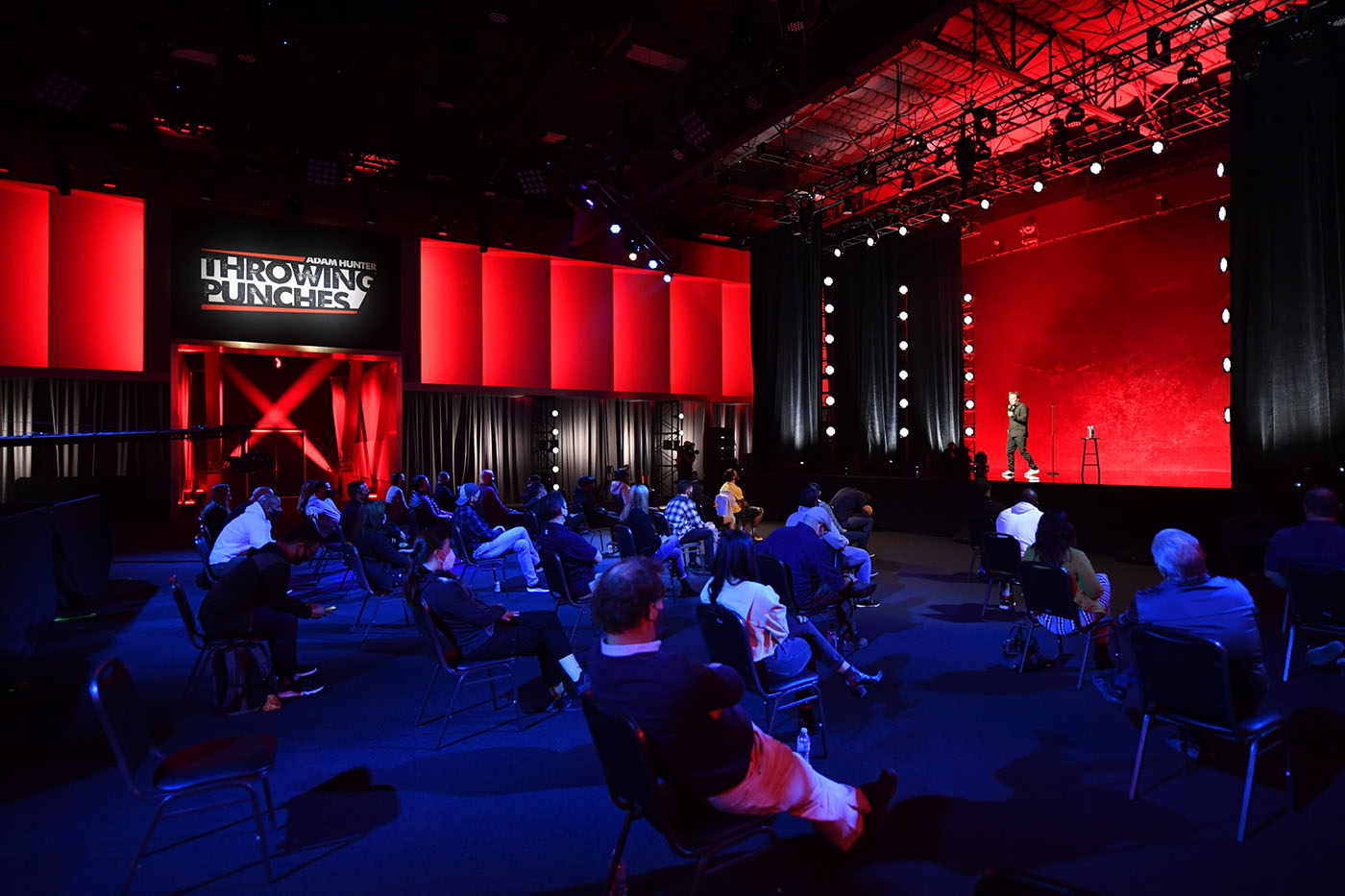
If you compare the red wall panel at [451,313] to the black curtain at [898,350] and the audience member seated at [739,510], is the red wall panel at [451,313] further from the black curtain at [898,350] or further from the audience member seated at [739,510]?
the black curtain at [898,350]

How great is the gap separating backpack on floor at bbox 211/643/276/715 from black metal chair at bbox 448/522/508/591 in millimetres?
2285

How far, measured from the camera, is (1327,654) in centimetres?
489

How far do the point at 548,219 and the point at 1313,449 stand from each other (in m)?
13.1

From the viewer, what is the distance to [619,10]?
29.9ft

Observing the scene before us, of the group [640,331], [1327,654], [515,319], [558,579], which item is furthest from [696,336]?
[1327,654]

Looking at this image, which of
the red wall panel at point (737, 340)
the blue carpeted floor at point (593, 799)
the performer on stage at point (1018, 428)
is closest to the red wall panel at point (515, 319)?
the red wall panel at point (737, 340)

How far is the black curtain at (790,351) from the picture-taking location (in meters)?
16.2

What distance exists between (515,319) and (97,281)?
277 inches

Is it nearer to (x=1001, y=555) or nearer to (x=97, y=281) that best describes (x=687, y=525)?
(x=1001, y=555)

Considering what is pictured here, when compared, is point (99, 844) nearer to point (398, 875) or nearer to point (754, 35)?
point (398, 875)

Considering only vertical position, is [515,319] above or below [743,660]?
above

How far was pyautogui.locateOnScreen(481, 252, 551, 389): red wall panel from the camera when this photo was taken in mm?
15578

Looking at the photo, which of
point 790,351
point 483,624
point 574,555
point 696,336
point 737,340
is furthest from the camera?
point 737,340

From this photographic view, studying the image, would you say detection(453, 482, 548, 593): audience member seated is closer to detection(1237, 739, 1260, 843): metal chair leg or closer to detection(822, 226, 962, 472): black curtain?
detection(1237, 739, 1260, 843): metal chair leg
